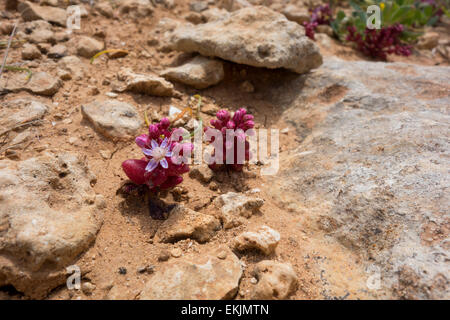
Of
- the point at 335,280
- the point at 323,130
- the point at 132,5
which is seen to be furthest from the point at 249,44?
the point at 335,280

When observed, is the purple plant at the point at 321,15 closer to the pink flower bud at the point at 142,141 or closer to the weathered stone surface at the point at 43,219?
the pink flower bud at the point at 142,141

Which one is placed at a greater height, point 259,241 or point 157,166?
point 157,166

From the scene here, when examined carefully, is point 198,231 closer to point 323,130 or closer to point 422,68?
point 323,130

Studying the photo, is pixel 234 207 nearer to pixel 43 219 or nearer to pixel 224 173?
pixel 224 173

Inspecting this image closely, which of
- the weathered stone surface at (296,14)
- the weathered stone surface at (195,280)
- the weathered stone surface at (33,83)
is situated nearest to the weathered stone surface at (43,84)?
the weathered stone surface at (33,83)

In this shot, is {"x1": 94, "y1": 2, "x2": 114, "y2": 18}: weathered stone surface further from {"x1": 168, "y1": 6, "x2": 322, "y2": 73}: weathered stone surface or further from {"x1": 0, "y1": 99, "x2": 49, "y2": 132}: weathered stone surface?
{"x1": 0, "y1": 99, "x2": 49, "y2": 132}: weathered stone surface

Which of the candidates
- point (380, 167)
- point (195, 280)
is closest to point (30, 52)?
point (195, 280)
